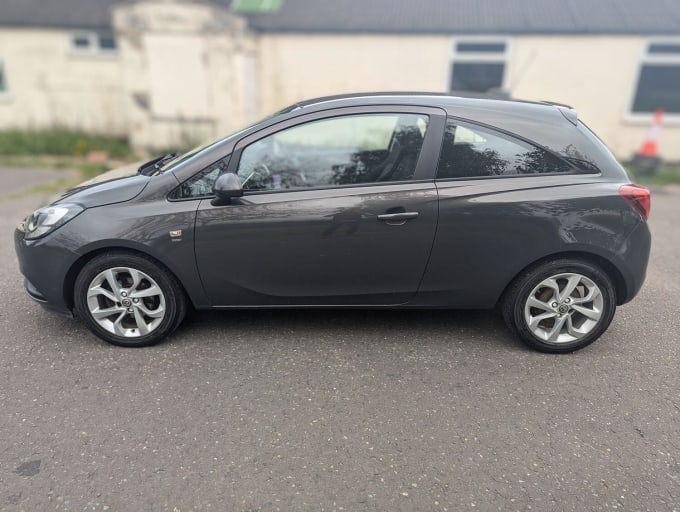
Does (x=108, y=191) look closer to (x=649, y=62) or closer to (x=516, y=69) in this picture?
(x=516, y=69)

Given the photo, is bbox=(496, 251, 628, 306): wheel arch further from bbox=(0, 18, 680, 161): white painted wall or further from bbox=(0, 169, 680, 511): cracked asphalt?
bbox=(0, 18, 680, 161): white painted wall

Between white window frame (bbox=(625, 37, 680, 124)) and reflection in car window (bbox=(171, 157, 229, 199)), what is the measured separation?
1042 cm

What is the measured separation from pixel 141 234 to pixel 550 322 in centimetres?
271

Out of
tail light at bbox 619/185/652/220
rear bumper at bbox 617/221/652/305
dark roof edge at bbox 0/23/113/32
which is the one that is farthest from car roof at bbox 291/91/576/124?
dark roof edge at bbox 0/23/113/32

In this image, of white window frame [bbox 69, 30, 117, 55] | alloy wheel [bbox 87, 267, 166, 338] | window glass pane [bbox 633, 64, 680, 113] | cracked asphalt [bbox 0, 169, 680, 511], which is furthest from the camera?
white window frame [bbox 69, 30, 117, 55]

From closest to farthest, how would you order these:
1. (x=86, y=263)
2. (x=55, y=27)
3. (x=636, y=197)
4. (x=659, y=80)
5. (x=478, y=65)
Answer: (x=636, y=197)
(x=86, y=263)
(x=659, y=80)
(x=478, y=65)
(x=55, y=27)

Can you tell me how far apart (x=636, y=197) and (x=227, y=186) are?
254 cm

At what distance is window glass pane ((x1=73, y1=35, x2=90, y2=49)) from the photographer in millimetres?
12234

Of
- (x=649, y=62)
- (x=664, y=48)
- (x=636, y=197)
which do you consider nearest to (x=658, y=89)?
(x=649, y=62)

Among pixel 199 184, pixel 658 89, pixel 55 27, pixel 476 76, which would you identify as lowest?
pixel 199 184

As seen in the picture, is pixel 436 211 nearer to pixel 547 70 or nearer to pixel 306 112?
pixel 306 112

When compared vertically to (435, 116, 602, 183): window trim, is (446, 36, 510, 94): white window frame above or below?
above

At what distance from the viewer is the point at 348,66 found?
11.3m

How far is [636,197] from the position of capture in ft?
10.6
